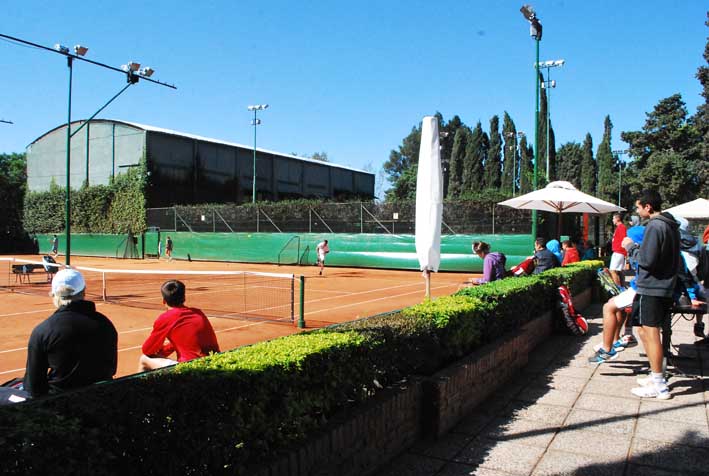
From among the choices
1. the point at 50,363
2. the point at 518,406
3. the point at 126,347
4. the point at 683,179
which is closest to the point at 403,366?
the point at 518,406

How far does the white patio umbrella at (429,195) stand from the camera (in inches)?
260

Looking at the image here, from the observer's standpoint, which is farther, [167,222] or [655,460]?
[167,222]

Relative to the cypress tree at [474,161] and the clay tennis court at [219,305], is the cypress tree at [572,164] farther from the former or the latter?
the clay tennis court at [219,305]

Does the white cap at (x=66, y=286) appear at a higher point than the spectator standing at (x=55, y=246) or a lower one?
higher

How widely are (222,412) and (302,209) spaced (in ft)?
90.1

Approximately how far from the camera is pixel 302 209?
29.7m

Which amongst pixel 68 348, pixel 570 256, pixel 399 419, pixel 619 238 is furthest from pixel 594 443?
pixel 570 256

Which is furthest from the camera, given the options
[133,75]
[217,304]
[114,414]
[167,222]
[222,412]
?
[167,222]

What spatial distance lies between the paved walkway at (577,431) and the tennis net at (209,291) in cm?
546

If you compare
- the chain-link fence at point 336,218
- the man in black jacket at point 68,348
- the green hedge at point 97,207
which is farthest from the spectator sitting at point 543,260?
the green hedge at point 97,207

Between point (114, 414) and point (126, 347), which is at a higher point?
point (114, 414)

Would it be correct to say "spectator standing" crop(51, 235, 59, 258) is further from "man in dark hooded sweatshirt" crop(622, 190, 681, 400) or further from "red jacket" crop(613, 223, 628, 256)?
"man in dark hooded sweatshirt" crop(622, 190, 681, 400)

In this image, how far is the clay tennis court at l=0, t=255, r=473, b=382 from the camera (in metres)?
8.23

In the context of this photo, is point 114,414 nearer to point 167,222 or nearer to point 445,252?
point 445,252
